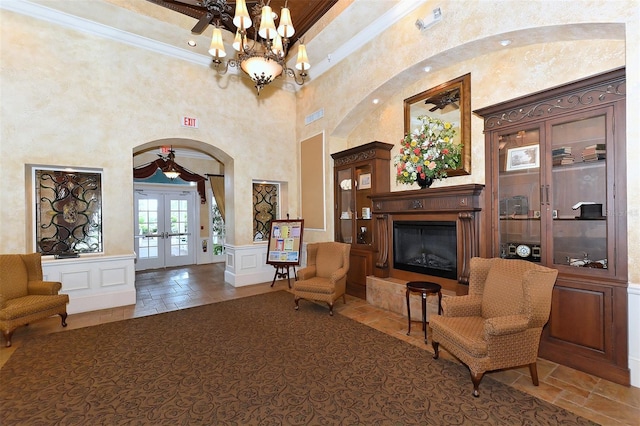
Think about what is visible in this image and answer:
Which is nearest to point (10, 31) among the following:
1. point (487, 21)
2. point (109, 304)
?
point (109, 304)

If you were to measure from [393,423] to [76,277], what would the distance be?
16.9 ft

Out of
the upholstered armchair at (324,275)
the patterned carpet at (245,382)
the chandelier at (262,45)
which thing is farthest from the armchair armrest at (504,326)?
the chandelier at (262,45)

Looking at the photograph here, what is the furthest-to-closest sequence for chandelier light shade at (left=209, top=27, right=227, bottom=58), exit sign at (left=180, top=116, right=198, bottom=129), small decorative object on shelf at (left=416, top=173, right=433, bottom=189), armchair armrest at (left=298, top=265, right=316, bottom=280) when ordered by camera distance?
1. exit sign at (left=180, top=116, right=198, bottom=129)
2. armchair armrest at (left=298, top=265, right=316, bottom=280)
3. small decorative object on shelf at (left=416, top=173, right=433, bottom=189)
4. chandelier light shade at (left=209, top=27, right=227, bottom=58)

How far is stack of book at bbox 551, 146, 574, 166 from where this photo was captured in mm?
2996

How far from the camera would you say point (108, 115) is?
5004mm

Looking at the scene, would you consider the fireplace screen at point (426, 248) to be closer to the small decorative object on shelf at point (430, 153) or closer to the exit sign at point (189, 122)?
the small decorative object on shelf at point (430, 153)

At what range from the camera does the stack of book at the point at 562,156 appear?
3.00 meters

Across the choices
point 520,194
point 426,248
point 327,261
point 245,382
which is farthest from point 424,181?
point 245,382

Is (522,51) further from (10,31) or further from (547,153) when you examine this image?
(10,31)

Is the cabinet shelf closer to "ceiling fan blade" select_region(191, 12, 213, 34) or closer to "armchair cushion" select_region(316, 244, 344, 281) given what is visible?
"armchair cushion" select_region(316, 244, 344, 281)

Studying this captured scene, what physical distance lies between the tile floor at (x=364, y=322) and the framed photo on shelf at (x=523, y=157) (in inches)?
81.8

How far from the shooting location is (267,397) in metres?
2.44

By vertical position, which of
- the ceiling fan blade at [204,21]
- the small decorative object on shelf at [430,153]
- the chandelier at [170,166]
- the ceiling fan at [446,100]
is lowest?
the small decorative object on shelf at [430,153]

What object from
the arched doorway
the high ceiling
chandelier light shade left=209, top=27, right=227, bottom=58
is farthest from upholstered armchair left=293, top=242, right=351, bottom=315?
the arched doorway
